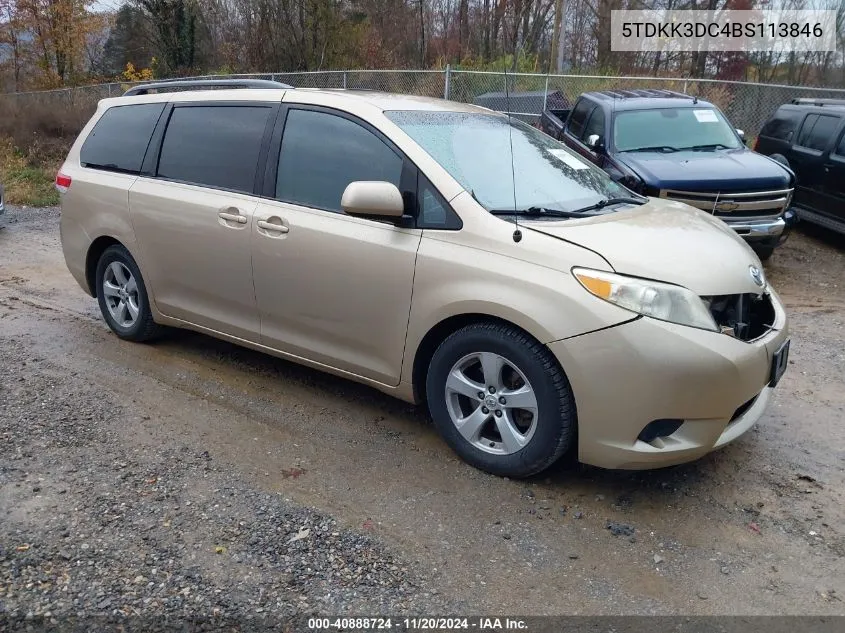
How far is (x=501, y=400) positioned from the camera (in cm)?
344

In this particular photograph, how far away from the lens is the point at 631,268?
319cm

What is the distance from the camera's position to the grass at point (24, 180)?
1323 cm

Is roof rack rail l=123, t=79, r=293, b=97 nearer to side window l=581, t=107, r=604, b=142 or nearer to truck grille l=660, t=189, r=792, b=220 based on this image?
truck grille l=660, t=189, r=792, b=220

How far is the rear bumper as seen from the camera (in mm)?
3037

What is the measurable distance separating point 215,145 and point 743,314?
10.8 feet

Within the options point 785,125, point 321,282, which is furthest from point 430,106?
point 785,125

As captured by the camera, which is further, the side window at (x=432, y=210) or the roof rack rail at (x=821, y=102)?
the roof rack rail at (x=821, y=102)

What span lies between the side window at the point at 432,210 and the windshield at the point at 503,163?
14 centimetres

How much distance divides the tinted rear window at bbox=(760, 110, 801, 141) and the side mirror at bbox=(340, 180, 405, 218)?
8940 millimetres

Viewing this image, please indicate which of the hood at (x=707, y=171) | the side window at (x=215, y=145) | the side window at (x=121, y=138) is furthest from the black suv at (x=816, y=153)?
the side window at (x=121, y=138)

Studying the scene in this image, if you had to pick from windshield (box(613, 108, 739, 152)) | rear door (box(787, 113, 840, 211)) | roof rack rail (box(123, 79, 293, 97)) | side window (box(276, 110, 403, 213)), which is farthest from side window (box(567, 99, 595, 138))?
side window (box(276, 110, 403, 213))

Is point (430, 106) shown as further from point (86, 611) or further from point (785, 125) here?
point (785, 125)

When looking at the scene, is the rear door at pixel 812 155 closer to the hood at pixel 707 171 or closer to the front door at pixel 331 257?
the hood at pixel 707 171

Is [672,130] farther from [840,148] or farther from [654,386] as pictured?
[654,386]
